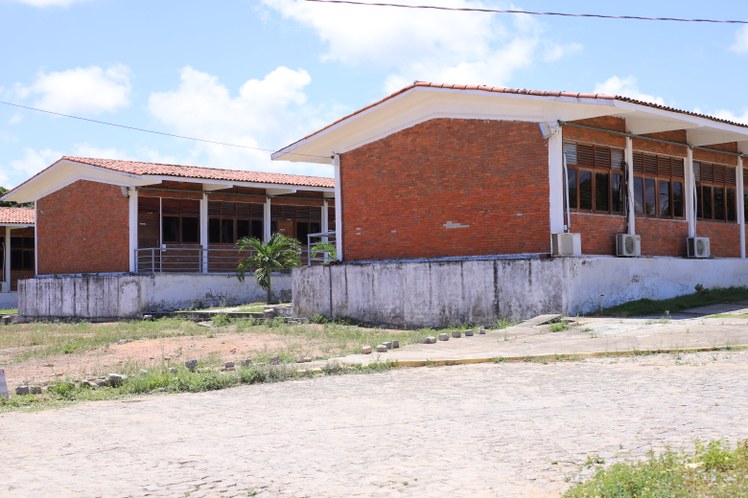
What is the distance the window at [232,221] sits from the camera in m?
30.6

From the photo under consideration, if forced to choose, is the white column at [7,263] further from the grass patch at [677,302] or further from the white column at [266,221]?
the grass patch at [677,302]

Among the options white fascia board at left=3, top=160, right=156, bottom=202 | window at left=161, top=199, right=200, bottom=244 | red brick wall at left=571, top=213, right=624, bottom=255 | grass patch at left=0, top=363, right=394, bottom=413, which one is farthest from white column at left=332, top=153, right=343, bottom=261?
grass patch at left=0, top=363, right=394, bottom=413

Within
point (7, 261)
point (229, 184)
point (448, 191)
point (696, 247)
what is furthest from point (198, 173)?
point (696, 247)

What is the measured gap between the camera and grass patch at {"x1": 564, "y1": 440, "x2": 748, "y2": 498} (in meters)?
4.57

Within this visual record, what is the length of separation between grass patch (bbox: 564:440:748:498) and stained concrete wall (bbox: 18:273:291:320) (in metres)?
23.6

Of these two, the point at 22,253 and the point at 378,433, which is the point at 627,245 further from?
the point at 22,253

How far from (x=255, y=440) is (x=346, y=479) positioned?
5.07ft

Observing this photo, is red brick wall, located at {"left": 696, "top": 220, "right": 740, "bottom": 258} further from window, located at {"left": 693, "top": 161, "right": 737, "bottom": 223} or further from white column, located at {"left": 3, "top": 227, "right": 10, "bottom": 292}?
white column, located at {"left": 3, "top": 227, "right": 10, "bottom": 292}

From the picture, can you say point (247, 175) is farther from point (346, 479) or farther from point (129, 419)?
point (346, 479)

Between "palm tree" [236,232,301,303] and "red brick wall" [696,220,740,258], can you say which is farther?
"palm tree" [236,232,301,303]

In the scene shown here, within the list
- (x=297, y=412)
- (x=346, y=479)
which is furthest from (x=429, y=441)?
(x=297, y=412)

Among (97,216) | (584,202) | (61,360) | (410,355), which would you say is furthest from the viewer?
(97,216)

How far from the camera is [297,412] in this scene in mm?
8117

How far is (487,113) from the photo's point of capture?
1856 cm
